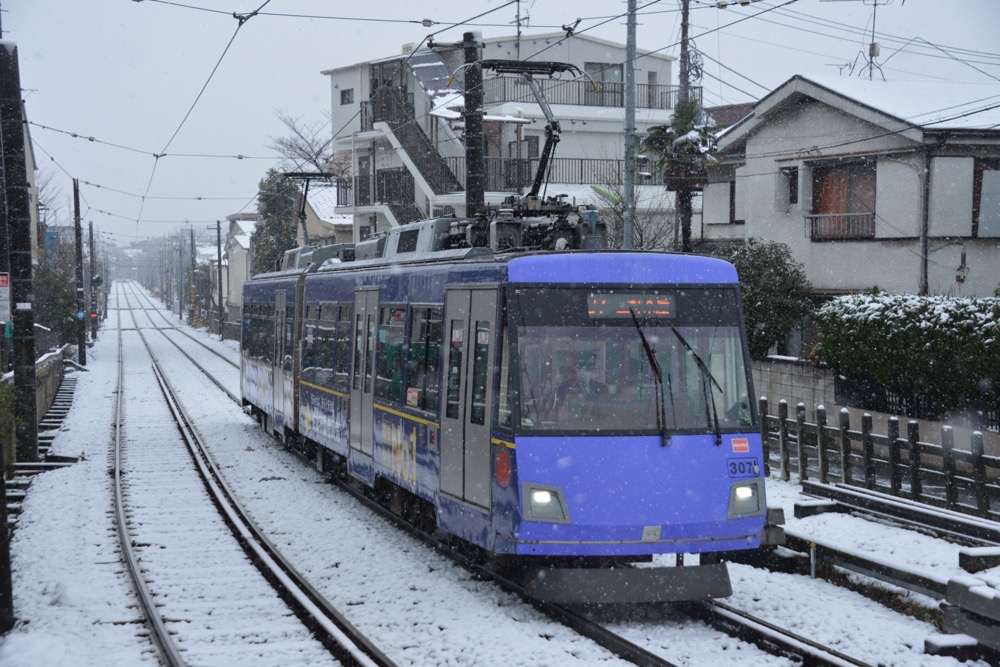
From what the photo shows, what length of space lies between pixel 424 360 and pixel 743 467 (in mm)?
3402

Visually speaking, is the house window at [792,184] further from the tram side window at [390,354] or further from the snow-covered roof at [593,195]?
the tram side window at [390,354]

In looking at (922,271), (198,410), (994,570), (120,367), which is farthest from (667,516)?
(120,367)

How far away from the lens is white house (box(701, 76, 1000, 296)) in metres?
22.2

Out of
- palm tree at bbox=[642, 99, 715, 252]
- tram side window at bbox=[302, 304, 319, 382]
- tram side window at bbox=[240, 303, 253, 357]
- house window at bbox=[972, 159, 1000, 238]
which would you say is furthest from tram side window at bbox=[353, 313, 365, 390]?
house window at bbox=[972, 159, 1000, 238]

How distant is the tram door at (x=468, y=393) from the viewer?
29.8 feet

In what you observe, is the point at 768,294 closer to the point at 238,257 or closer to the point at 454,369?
the point at 454,369

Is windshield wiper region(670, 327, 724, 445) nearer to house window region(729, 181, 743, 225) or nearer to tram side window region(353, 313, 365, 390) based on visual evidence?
tram side window region(353, 313, 365, 390)

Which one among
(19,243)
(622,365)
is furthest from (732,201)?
(622,365)

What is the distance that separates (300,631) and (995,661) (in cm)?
491

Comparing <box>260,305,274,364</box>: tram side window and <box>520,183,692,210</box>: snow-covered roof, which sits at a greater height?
<box>520,183,692,210</box>: snow-covered roof

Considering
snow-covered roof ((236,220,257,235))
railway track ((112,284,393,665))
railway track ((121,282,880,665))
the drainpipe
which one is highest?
snow-covered roof ((236,220,257,235))

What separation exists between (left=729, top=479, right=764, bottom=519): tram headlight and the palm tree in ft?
57.3

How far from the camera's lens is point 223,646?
8.20m

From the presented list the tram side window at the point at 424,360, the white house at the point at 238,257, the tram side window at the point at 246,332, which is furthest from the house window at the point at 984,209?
the white house at the point at 238,257
